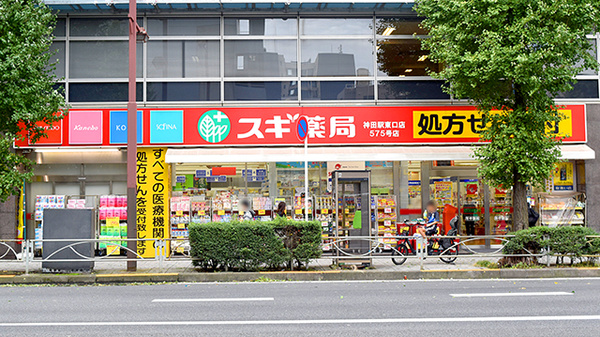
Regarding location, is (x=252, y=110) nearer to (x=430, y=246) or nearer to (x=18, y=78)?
(x=18, y=78)

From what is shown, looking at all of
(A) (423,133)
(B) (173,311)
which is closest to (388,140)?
(A) (423,133)

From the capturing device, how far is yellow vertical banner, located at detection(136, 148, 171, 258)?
55.3ft

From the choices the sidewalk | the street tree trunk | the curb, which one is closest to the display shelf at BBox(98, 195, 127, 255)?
the sidewalk

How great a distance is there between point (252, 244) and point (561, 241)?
7609 millimetres

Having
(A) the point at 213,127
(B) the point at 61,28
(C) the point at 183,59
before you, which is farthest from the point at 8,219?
(C) the point at 183,59

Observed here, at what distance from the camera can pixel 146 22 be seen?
1758cm

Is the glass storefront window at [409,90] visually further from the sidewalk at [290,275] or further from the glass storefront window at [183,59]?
the sidewalk at [290,275]

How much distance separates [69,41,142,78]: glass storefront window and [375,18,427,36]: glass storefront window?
7.99 m

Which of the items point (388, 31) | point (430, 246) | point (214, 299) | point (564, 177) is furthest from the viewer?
point (564, 177)

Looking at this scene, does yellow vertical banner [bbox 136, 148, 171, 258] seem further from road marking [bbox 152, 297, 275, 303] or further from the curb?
road marking [bbox 152, 297, 275, 303]

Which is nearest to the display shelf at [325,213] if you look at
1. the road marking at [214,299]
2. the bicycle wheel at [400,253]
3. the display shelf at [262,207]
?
the display shelf at [262,207]

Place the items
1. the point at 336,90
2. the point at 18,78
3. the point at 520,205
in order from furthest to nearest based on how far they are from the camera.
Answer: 1. the point at 336,90
2. the point at 520,205
3. the point at 18,78

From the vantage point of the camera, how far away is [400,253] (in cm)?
1392

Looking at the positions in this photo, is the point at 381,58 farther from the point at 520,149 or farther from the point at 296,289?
the point at 296,289
